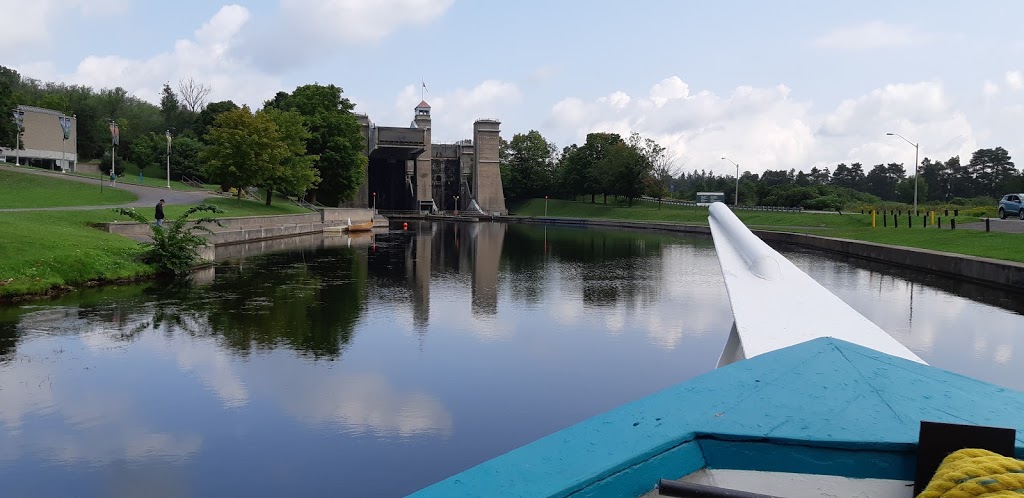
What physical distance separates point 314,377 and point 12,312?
315 inches

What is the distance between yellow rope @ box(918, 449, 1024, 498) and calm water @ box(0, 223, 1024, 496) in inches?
198

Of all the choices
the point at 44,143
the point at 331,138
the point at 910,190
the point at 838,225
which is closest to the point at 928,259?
the point at 838,225

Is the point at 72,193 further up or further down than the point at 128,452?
further up

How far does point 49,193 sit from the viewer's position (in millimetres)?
38156

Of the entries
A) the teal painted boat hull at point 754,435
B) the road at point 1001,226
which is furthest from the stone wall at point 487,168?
the teal painted boat hull at point 754,435

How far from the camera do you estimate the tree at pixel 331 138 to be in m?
63.4

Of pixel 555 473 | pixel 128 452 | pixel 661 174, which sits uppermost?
pixel 661 174

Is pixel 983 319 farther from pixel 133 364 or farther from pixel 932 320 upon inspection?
pixel 133 364

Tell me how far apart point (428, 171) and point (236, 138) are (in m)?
42.9

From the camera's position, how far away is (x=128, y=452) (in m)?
7.12

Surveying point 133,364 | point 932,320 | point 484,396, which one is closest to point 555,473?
point 484,396

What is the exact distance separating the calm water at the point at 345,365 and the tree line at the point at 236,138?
2773 cm

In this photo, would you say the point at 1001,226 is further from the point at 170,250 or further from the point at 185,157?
the point at 185,157

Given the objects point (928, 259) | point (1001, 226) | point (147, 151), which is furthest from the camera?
point (147, 151)
